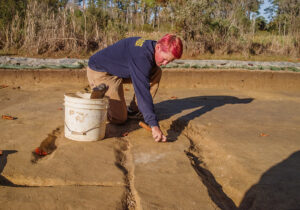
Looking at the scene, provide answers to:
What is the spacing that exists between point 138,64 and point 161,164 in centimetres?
102

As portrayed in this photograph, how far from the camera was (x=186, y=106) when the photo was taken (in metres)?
4.78

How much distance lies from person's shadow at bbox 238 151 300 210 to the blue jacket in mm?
1097

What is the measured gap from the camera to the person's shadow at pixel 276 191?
198 cm

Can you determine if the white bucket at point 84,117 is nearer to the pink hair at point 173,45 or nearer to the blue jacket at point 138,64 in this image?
the blue jacket at point 138,64

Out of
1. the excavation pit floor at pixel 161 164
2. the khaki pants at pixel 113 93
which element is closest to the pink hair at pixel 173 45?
the khaki pants at pixel 113 93

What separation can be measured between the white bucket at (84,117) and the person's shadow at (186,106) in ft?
2.67

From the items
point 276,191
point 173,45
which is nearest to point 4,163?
point 173,45

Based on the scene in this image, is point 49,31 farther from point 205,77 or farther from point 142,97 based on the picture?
point 142,97

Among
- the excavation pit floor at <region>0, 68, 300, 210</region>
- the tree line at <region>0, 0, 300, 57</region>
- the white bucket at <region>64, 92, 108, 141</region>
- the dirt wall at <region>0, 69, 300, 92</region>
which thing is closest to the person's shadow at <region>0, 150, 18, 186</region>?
the excavation pit floor at <region>0, 68, 300, 210</region>

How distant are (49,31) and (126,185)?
23.3 feet

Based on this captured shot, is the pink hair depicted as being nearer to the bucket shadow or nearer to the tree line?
the bucket shadow

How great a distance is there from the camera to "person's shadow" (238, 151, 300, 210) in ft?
6.51

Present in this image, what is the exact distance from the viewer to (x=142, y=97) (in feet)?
9.45

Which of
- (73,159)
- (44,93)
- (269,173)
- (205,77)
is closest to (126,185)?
(73,159)
